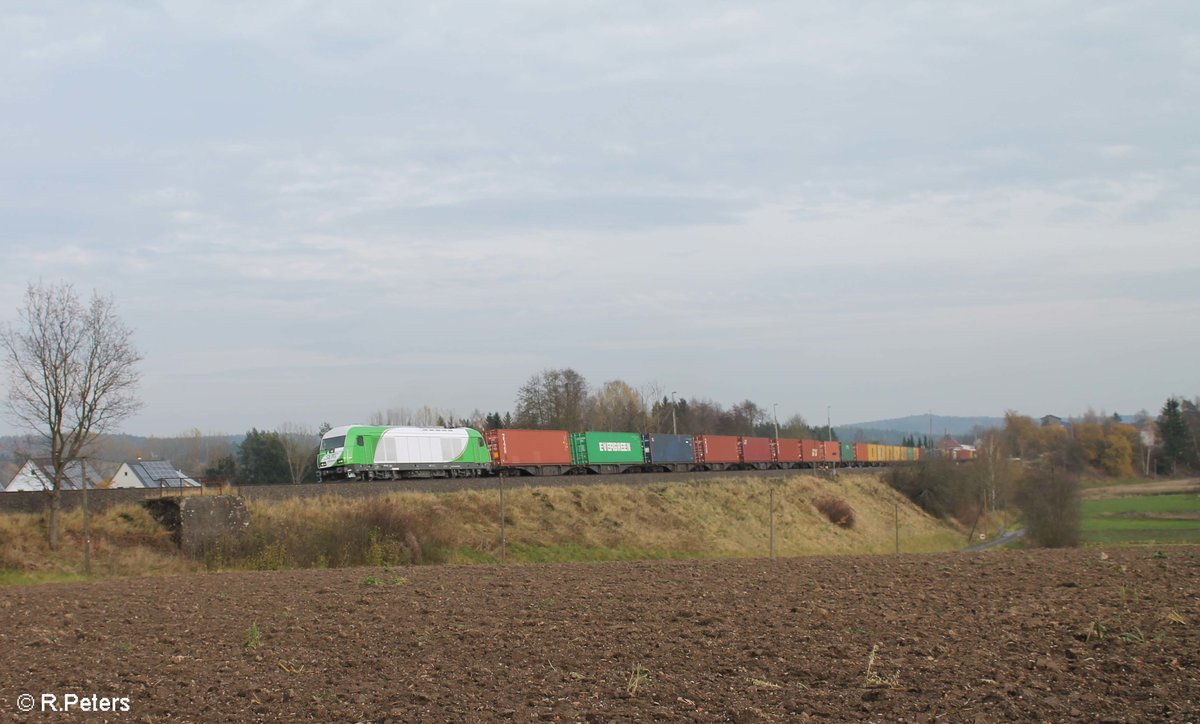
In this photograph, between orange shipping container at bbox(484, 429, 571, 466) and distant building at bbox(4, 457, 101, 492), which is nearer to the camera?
distant building at bbox(4, 457, 101, 492)

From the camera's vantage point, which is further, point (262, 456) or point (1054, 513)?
point (262, 456)

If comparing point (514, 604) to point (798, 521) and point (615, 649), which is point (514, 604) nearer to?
point (615, 649)

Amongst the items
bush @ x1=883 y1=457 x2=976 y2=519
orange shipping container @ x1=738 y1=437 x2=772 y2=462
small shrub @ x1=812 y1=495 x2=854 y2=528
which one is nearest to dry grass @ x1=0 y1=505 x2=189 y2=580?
small shrub @ x1=812 y1=495 x2=854 y2=528

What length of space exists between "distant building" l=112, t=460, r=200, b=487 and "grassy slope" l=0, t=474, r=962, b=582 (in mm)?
37268

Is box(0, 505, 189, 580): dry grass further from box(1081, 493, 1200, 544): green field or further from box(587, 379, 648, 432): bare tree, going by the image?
box(587, 379, 648, 432): bare tree

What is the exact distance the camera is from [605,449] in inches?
2104

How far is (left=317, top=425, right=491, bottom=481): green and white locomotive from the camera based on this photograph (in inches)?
1533

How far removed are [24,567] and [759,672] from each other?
2049 cm

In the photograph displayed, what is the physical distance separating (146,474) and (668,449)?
38888mm

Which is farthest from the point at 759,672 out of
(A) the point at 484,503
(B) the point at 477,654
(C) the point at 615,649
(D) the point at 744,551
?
(D) the point at 744,551

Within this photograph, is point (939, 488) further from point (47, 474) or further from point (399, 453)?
point (47, 474)

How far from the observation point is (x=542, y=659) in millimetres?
8836

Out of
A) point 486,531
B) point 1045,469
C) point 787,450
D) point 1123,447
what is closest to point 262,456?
point 787,450

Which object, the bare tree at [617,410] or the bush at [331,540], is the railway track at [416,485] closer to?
the bush at [331,540]
